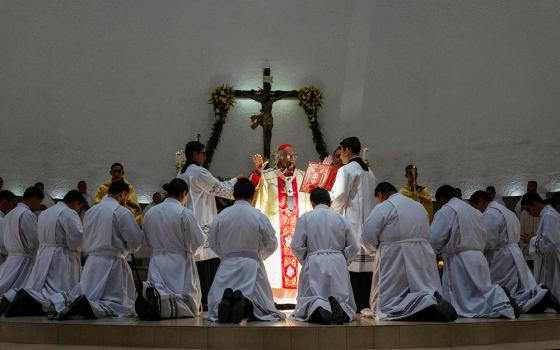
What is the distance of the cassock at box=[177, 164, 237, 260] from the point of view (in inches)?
366

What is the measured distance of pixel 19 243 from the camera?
9062mm

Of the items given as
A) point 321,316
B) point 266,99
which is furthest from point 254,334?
point 266,99

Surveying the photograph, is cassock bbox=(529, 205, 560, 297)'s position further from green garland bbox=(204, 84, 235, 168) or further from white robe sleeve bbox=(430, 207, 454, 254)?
green garland bbox=(204, 84, 235, 168)

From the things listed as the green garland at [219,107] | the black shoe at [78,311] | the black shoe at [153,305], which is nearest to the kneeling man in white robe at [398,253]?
the black shoe at [153,305]

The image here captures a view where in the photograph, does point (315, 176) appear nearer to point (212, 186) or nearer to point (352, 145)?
point (352, 145)

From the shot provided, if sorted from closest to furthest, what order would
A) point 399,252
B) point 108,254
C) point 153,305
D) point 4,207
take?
point 153,305 < point 399,252 < point 108,254 < point 4,207

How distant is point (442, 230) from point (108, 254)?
398cm

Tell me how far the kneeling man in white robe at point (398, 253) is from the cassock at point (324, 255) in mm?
308

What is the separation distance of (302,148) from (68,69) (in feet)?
16.3

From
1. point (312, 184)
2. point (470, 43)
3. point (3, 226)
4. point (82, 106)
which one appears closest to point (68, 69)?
point (82, 106)

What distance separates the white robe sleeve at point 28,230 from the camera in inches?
355

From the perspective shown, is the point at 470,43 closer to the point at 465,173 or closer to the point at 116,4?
the point at 465,173

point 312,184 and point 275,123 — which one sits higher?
point 275,123

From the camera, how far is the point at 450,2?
14586 millimetres
